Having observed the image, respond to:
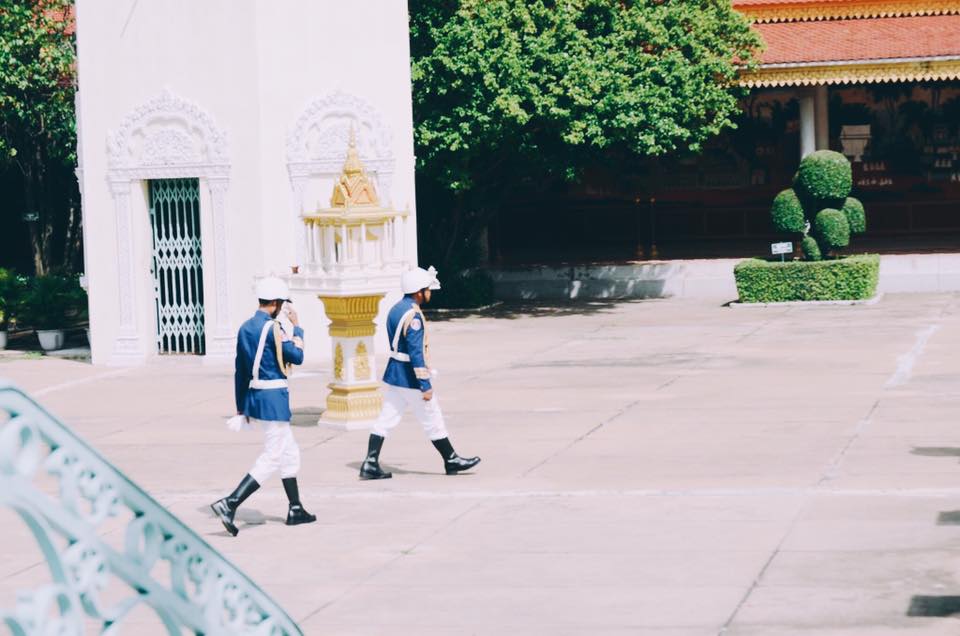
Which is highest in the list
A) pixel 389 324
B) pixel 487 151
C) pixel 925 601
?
pixel 487 151

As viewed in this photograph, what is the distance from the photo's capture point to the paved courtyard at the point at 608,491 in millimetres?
8578

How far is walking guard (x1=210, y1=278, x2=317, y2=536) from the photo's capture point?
35.5 ft

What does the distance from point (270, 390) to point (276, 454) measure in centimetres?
44

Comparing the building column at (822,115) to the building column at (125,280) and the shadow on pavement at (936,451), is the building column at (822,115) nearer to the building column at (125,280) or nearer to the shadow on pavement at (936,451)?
the building column at (125,280)

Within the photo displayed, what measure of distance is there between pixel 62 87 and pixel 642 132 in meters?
9.05

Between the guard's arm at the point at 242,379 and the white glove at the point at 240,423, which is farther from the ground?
the guard's arm at the point at 242,379

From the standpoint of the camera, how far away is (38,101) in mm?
25203

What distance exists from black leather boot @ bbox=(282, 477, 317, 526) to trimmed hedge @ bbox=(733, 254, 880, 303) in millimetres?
16064

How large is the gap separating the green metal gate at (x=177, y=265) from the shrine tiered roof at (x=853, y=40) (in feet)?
36.1

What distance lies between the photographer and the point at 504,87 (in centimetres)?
2389

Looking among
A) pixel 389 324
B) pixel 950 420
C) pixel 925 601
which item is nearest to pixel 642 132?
pixel 950 420

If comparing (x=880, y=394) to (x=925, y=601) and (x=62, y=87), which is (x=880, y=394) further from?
(x=62, y=87)

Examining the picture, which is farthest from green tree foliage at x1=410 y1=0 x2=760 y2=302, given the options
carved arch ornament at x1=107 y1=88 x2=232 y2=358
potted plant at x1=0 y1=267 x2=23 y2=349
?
potted plant at x1=0 y1=267 x2=23 y2=349

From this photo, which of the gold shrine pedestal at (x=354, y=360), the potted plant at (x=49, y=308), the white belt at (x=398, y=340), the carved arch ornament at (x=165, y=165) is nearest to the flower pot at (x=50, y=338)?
the potted plant at (x=49, y=308)
